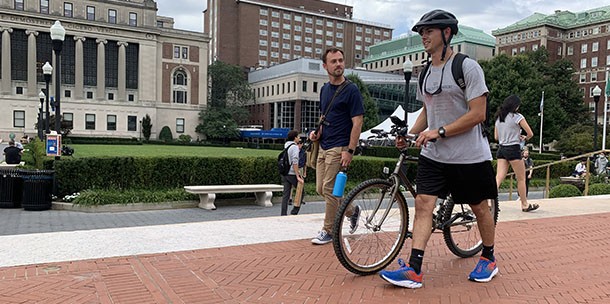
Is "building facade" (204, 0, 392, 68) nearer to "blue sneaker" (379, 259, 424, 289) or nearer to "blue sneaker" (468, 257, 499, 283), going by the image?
"blue sneaker" (468, 257, 499, 283)

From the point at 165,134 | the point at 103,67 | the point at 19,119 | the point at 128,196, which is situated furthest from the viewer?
the point at 165,134

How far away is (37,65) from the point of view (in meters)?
68.6

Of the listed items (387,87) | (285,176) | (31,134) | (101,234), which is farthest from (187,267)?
(387,87)

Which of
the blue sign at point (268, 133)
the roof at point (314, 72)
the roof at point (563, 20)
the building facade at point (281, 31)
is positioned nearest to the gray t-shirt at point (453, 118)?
the blue sign at point (268, 133)

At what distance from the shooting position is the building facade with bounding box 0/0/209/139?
6800 cm

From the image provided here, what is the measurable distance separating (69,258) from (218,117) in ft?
248

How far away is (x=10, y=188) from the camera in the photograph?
A: 11.4 metres

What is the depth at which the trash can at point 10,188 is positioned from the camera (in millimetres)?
11375

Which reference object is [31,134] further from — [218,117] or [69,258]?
[69,258]

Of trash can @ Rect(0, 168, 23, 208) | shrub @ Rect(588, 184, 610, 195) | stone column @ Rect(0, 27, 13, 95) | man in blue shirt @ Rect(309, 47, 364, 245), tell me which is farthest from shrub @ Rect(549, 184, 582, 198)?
stone column @ Rect(0, 27, 13, 95)

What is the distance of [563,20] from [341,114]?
105 m

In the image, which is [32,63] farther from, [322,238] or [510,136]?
[322,238]

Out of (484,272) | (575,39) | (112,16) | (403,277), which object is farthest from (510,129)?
(575,39)

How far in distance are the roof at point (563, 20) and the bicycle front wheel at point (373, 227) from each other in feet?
323
